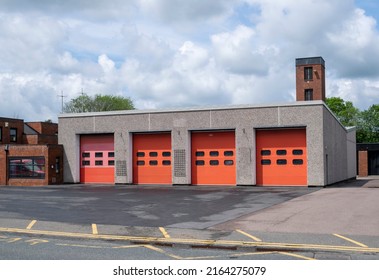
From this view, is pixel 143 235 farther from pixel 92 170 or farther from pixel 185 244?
pixel 92 170

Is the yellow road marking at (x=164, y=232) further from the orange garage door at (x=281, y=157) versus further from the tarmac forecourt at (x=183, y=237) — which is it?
the orange garage door at (x=281, y=157)

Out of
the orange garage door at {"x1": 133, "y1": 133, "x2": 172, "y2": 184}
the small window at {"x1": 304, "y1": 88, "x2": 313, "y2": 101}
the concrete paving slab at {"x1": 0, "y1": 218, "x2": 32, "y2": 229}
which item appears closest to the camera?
the concrete paving slab at {"x1": 0, "y1": 218, "x2": 32, "y2": 229}

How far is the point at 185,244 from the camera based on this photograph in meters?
10.4

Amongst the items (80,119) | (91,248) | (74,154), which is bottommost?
(91,248)

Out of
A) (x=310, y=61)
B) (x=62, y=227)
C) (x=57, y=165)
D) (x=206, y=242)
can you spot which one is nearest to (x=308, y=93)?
(x=310, y=61)

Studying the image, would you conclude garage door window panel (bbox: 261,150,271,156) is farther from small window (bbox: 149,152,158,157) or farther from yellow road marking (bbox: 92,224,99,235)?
yellow road marking (bbox: 92,224,99,235)

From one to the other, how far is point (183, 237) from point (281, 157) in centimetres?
1747

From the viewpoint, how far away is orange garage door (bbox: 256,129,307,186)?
27406 millimetres

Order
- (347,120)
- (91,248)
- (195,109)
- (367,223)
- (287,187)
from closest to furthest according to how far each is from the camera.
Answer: (91,248), (367,223), (287,187), (195,109), (347,120)

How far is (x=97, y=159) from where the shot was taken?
106 ft

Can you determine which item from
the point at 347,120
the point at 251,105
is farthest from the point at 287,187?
the point at 347,120

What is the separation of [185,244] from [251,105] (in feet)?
60.7

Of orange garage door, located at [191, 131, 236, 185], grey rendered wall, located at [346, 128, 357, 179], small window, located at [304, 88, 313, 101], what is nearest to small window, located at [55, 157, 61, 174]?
orange garage door, located at [191, 131, 236, 185]

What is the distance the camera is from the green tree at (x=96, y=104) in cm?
8656
